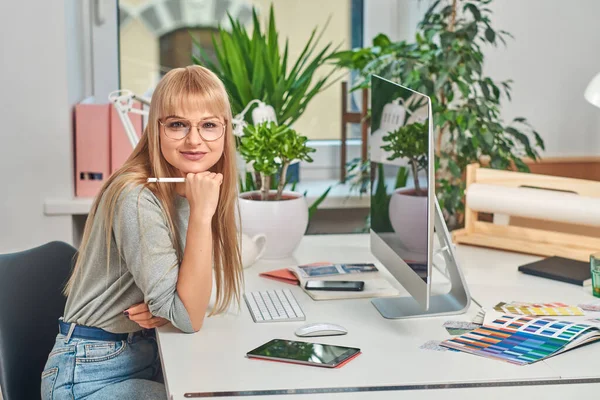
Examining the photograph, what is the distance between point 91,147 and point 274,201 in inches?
35.2

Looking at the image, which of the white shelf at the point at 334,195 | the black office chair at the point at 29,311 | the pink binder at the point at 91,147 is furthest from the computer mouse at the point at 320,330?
the white shelf at the point at 334,195

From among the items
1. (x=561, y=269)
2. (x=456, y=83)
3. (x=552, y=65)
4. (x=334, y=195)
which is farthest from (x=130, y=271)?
(x=552, y=65)

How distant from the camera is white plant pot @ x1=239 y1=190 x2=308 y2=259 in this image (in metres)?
2.12

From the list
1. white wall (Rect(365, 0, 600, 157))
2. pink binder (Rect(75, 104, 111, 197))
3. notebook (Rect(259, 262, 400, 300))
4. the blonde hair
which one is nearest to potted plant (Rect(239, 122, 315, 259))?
notebook (Rect(259, 262, 400, 300))

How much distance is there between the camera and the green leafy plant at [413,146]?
59.1 inches

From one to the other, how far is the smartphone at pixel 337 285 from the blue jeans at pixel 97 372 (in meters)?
0.42

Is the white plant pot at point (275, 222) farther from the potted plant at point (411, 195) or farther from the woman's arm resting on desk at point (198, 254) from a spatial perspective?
the woman's arm resting on desk at point (198, 254)

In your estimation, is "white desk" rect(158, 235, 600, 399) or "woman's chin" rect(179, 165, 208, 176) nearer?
"white desk" rect(158, 235, 600, 399)

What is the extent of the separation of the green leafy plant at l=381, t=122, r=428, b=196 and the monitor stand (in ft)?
0.37

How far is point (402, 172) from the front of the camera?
5.39 feet

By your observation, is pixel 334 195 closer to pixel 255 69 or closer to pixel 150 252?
pixel 255 69

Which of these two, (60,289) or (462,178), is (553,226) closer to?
(462,178)

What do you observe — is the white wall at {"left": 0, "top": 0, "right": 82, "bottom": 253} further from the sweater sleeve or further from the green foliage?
the sweater sleeve

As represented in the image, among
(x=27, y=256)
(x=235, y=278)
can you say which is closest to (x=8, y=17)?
(x=27, y=256)
